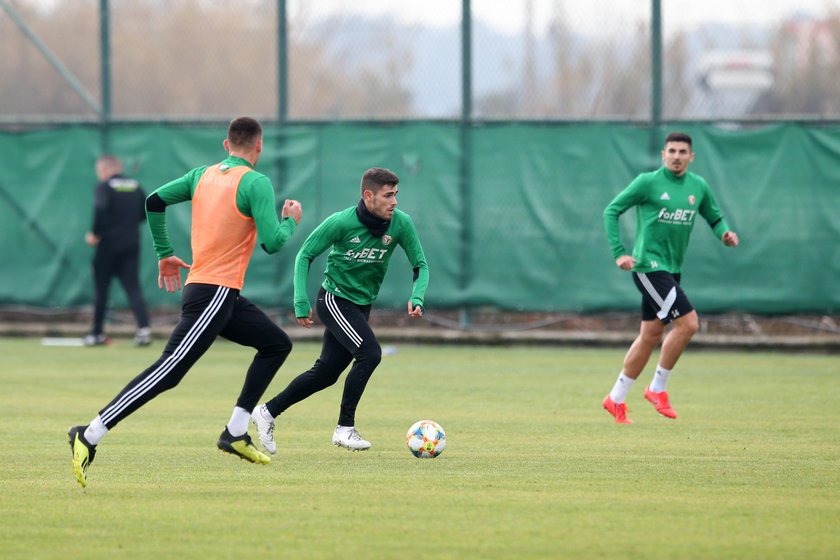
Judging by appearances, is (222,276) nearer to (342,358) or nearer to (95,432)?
(95,432)

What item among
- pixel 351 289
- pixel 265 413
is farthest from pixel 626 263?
pixel 265 413

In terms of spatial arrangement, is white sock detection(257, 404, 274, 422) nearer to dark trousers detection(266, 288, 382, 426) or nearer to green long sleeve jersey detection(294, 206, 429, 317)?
dark trousers detection(266, 288, 382, 426)

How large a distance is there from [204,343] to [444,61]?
10.2m

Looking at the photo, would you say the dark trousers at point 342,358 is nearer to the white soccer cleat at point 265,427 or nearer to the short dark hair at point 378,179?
the white soccer cleat at point 265,427

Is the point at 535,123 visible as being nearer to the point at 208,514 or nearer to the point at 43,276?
the point at 43,276

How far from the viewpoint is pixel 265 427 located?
9.26 metres

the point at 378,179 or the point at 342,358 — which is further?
the point at 342,358

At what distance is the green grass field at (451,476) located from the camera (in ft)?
21.1

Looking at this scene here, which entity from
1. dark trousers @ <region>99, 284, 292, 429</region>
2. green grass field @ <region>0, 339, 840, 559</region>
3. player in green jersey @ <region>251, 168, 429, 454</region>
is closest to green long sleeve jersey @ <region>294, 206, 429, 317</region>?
player in green jersey @ <region>251, 168, 429, 454</region>

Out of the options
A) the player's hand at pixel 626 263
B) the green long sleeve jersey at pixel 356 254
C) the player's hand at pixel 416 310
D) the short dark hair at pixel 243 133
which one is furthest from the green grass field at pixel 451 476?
the short dark hair at pixel 243 133

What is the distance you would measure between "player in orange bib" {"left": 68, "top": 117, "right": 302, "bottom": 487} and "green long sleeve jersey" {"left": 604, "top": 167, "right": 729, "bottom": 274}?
366 centimetres

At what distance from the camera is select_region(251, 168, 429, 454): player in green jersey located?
935cm

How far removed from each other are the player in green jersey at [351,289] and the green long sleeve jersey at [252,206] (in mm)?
864

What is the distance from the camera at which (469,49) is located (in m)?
17.9
